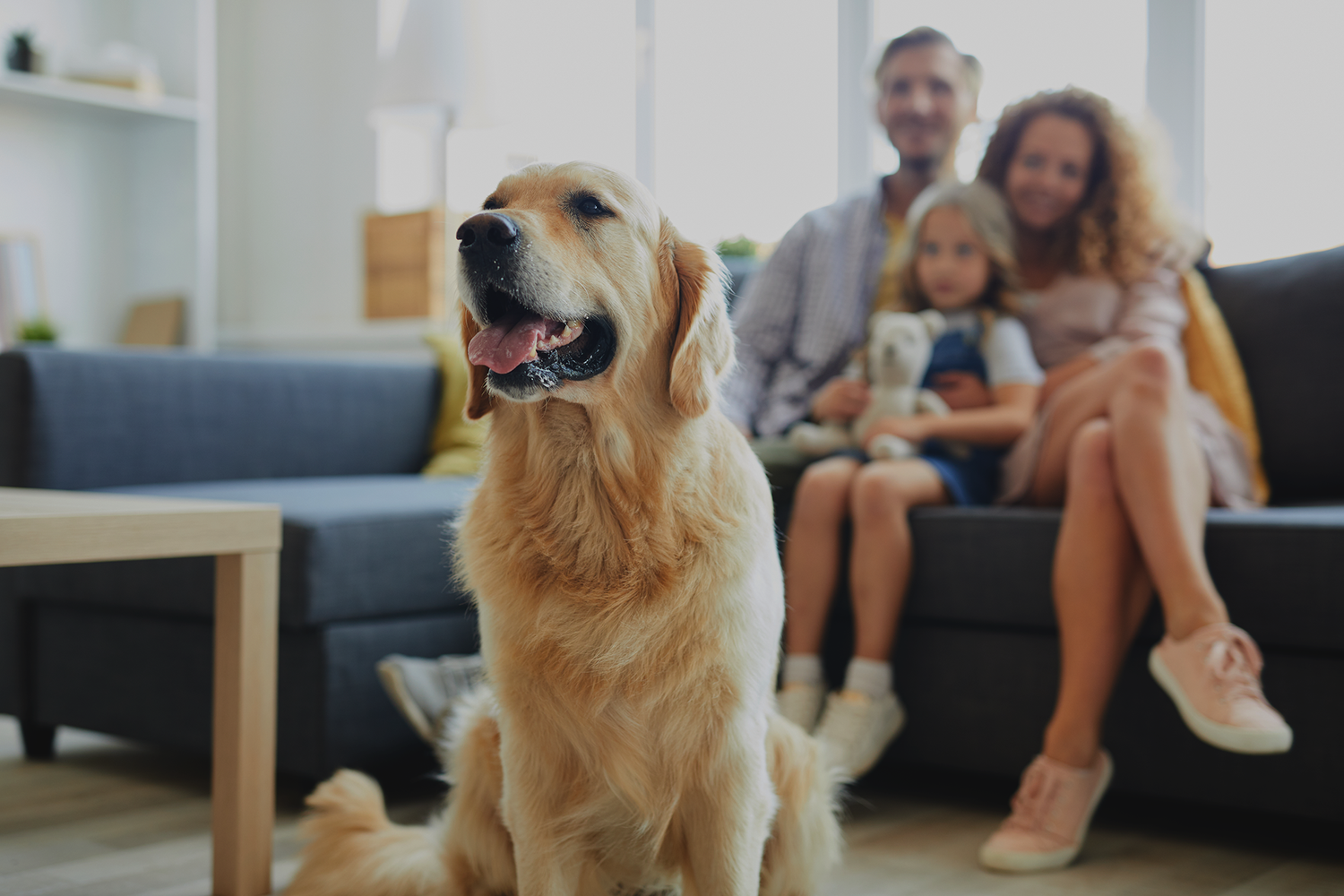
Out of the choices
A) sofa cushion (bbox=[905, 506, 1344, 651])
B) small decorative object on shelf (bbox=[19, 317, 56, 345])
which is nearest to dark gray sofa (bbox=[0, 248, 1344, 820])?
sofa cushion (bbox=[905, 506, 1344, 651])

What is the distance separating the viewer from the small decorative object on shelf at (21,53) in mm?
4188

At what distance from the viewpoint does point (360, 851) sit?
1.43 meters

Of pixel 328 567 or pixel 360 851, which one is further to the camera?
pixel 328 567

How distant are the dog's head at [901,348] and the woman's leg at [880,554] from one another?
23 centimetres

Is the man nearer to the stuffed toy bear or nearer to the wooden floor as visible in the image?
the stuffed toy bear

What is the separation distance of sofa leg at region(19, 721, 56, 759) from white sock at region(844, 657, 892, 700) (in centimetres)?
150

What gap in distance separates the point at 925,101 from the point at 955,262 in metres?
0.50

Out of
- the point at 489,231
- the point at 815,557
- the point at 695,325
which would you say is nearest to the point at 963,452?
the point at 815,557

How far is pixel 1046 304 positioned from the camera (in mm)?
2283

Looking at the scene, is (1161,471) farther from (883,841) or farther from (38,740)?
(38,740)

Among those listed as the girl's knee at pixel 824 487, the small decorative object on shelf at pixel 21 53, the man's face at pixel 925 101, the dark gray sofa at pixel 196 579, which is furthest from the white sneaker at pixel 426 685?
the small decorative object on shelf at pixel 21 53

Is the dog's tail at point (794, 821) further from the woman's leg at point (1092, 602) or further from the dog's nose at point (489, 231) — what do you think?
the dog's nose at point (489, 231)

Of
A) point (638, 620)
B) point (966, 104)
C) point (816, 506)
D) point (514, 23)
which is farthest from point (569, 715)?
point (514, 23)

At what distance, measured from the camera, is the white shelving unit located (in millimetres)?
4414
